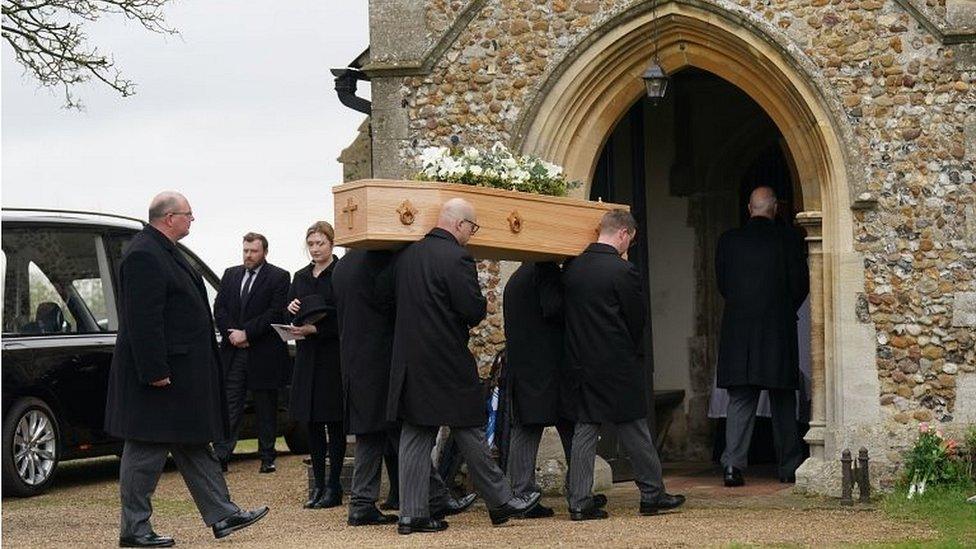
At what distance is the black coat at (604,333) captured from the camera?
10.3 m

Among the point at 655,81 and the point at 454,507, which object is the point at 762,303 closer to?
the point at 655,81

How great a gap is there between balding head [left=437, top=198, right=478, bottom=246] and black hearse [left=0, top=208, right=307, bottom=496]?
156 inches

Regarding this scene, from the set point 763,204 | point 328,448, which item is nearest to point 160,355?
point 328,448

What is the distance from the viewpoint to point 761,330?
12391 millimetres

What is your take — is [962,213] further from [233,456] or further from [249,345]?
[233,456]

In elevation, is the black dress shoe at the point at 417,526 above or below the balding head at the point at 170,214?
below

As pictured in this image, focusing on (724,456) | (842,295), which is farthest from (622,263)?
(724,456)

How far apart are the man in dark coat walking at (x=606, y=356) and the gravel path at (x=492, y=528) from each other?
27cm

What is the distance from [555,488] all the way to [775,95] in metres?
2.83

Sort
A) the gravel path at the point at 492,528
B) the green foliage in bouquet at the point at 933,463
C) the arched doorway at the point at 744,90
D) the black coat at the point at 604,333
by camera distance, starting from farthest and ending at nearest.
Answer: the arched doorway at the point at 744,90 < the green foliage in bouquet at the point at 933,463 < the black coat at the point at 604,333 < the gravel path at the point at 492,528

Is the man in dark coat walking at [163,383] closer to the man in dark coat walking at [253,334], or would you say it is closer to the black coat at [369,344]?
the black coat at [369,344]

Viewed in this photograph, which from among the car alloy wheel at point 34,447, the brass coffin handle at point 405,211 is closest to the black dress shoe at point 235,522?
the brass coffin handle at point 405,211

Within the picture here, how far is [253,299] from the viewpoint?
13688mm

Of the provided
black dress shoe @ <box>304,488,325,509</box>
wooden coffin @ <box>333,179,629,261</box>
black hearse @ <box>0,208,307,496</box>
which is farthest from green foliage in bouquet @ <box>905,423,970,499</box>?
black hearse @ <box>0,208,307,496</box>
